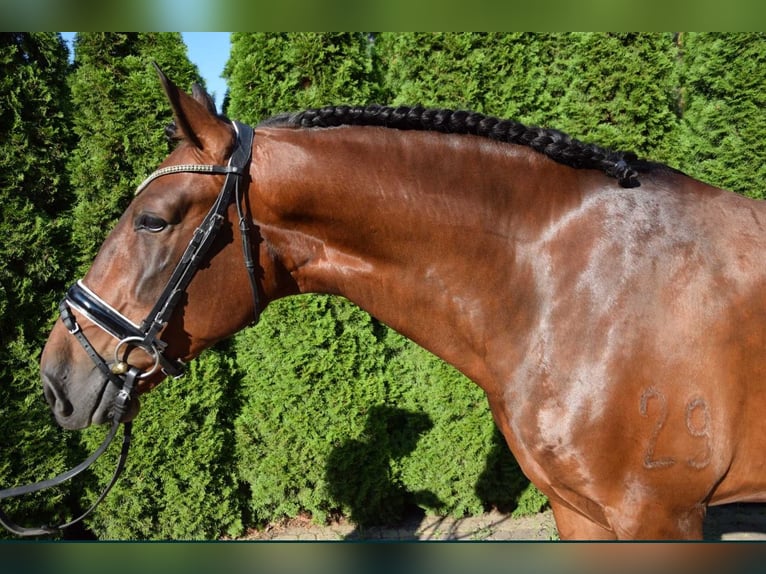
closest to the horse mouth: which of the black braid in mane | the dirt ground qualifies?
the black braid in mane

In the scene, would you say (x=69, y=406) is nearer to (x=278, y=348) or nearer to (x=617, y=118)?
(x=278, y=348)

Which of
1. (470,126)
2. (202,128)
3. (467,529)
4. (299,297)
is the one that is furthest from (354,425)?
(202,128)

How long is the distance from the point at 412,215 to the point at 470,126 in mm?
435

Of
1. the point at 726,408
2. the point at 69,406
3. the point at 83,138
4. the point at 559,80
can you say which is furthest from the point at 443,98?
the point at 69,406

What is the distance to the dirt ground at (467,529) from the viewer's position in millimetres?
4434

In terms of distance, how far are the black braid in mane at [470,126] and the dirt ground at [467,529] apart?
3694 millimetres

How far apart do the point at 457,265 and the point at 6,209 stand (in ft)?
11.2

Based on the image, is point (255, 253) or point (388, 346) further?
point (388, 346)

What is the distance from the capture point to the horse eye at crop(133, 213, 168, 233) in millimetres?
1616

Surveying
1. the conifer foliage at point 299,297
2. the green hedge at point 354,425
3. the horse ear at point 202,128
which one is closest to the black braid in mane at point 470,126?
the horse ear at point 202,128

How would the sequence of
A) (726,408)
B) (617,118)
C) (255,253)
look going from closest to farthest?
1. (726,408)
2. (255,253)
3. (617,118)

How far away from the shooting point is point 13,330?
3.58 meters

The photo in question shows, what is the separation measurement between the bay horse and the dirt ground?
3075 millimetres

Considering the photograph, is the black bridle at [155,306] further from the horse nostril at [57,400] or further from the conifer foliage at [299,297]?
the conifer foliage at [299,297]
